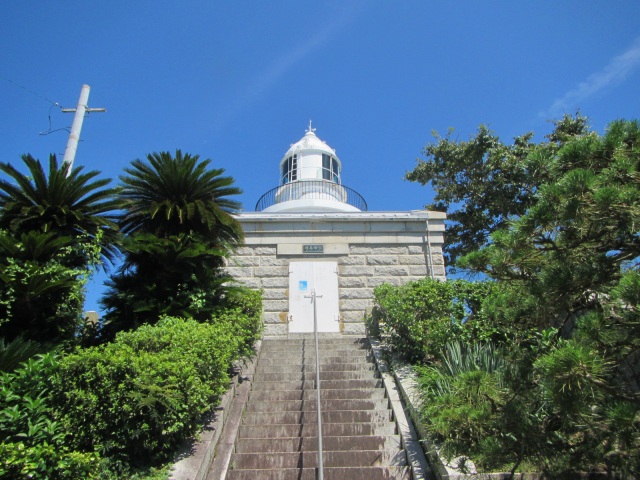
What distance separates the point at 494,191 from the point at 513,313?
12.8 metres

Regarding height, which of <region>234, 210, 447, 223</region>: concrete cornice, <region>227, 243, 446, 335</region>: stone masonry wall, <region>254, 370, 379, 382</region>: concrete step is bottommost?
<region>254, 370, 379, 382</region>: concrete step

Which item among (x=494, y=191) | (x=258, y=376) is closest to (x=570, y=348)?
(x=258, y=376)

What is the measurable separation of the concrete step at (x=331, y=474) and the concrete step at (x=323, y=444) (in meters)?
0.43

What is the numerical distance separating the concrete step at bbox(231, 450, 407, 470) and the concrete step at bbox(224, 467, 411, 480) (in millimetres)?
134

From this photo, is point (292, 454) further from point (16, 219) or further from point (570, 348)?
point (16, 219)

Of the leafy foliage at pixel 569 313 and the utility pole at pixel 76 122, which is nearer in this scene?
the leafy foliage at pixel 569 313

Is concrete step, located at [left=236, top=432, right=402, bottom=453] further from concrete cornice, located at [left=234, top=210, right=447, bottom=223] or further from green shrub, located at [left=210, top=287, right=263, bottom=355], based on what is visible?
concrete cornice, located at [left=234, top=210, right=447, bottom=223]

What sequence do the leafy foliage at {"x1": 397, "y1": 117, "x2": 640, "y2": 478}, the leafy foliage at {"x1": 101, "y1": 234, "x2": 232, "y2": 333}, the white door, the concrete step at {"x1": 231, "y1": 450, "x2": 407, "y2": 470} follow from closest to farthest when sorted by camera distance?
the leafy foliage at {"x1": 397, "y1": 117, "x2": 640, "y2": 478}
the concrete step at {"x1": 231, "y1": 450, "x2": 407, "y2": 470}
the leafy foliage at {"x1": 101, "y1": 234, "x2": 232, "y2": 333}
the white door

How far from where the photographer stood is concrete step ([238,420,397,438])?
6.35 m

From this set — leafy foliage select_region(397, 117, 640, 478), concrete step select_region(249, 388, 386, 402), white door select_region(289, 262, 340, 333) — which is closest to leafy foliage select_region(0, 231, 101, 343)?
concrete step select_region(249, 388, 386, 402)

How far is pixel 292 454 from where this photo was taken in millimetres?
5902

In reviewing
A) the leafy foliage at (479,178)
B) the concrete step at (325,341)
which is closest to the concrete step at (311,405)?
the concrete step at (325,341)

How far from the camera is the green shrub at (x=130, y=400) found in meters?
4.92

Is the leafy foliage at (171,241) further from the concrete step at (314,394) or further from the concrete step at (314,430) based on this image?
the concrete step at (314,430)
